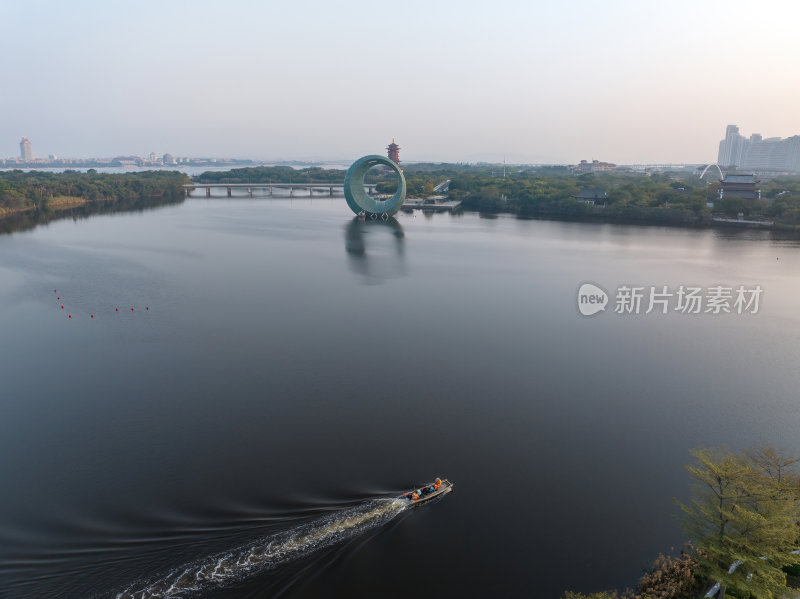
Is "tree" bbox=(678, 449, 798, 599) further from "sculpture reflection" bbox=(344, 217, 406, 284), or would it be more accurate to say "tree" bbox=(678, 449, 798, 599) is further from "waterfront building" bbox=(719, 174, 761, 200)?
"waterfront building" bbox=(719, 174, 761, 200)

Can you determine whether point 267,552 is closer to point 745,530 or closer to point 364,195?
point 745,530

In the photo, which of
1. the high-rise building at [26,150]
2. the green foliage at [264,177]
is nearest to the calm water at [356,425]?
the green foliage at [264,177]

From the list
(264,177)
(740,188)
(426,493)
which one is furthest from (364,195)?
(264,177)

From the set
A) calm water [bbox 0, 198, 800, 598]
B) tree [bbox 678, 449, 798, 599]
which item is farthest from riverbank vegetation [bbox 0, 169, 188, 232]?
tree [bbox 678, 449, 798, 599]

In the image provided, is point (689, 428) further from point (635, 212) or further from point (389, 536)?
point (635, 212)

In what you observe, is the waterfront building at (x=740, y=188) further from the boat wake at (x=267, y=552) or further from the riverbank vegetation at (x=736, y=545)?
the boat wake at (x=267, y=552)

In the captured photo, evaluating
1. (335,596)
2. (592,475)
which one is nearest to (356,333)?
(592,475)
